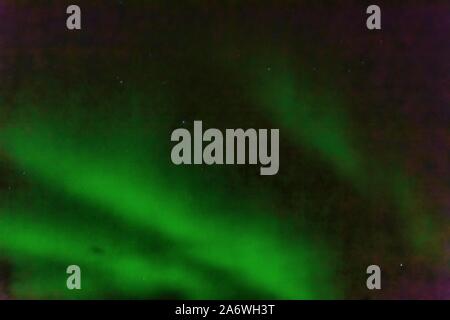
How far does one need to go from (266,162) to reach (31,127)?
1021mm

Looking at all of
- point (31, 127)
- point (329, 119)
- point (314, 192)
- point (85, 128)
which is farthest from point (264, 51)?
point (31, 127)

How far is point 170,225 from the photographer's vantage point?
126 inches

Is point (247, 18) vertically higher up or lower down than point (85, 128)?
higher up

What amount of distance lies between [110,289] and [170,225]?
1.25 feet

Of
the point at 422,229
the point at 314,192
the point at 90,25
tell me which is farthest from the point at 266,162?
the point at 90,25

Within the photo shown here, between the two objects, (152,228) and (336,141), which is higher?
(336,141)

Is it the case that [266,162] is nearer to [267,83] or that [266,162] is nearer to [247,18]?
[267,83]

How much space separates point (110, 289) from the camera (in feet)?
10.5

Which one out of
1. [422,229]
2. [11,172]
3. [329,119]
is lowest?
[422,229]

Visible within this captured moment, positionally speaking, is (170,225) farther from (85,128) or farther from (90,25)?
(90,25)

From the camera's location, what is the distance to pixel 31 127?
126 inches
